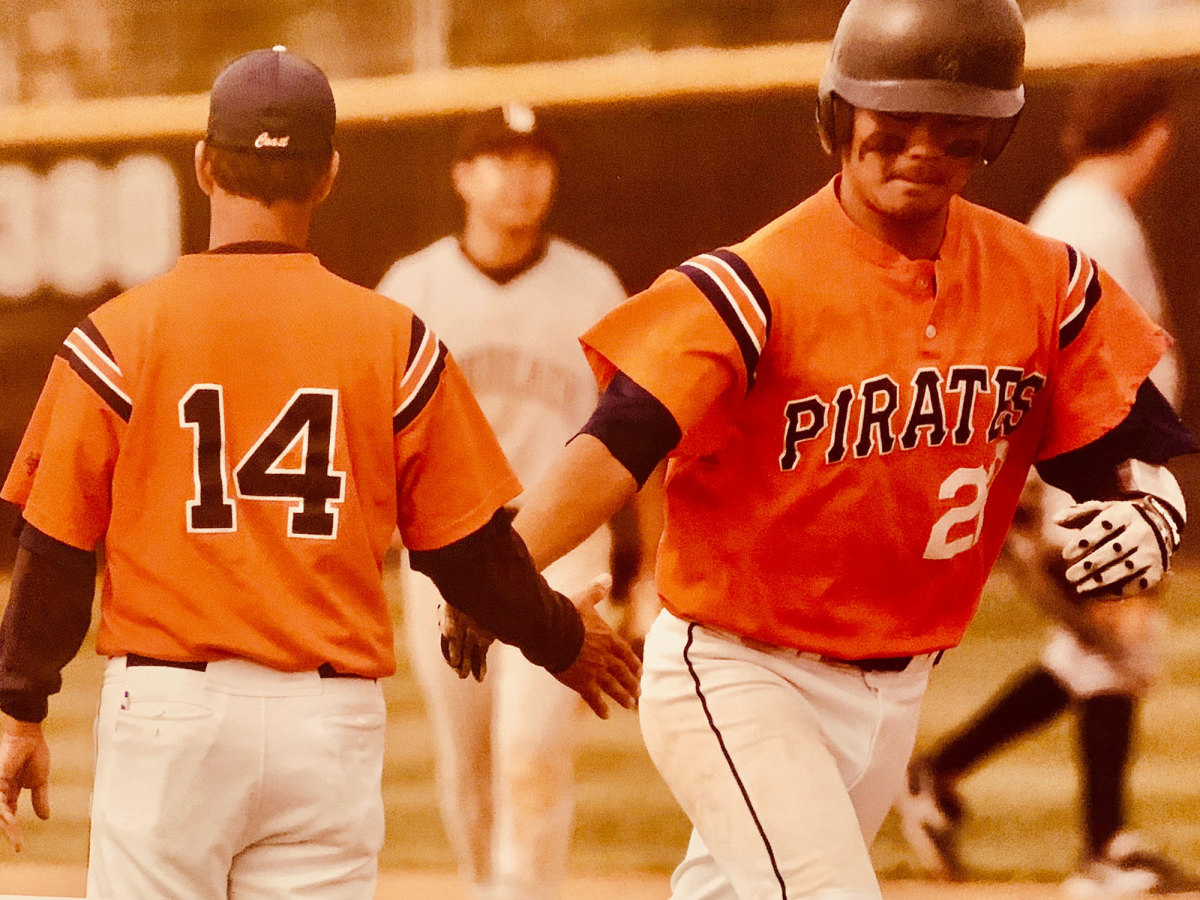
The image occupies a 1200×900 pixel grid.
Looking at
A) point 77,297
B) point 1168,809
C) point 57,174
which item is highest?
point 57,174

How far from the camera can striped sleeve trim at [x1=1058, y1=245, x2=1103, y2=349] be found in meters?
2.02

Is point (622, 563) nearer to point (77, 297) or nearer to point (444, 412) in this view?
point (444, 412)

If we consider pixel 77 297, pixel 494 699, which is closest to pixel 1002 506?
pixel 494 699

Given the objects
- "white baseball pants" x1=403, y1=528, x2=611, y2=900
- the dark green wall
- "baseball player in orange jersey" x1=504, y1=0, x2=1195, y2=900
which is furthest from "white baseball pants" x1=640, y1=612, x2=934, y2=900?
the dark green wall

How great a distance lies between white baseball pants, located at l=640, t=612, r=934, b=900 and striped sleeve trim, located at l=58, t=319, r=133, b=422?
77 centimetres

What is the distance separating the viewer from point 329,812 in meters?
1.95

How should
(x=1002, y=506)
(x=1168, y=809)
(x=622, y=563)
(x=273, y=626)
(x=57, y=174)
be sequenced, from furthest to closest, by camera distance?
(x=57, y=174) → (x=622, y=563) → (x=1168, y=809) → (x=1002, y=506) → (x=273, y=626)

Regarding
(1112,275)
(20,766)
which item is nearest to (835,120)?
(1112,275)

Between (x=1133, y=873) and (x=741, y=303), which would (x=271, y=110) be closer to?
(x=741, y=303)

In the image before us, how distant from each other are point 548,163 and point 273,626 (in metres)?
1.56

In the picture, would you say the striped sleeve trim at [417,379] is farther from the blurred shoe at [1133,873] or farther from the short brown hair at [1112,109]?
the blurred shoe at [1133,873]

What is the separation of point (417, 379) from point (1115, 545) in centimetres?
93

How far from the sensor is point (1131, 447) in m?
2.02

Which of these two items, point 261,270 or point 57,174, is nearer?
point 261,270
